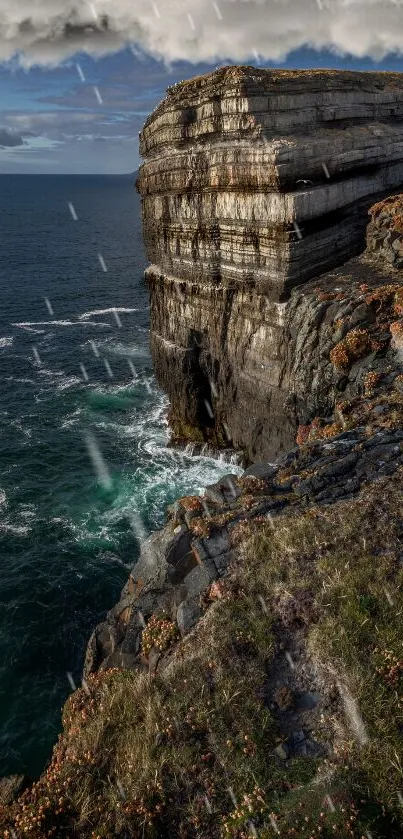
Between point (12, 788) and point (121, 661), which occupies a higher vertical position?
point (121, 661)

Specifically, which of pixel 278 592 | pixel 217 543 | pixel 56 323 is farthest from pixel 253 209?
pixel 56 323

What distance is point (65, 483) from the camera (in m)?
35.4

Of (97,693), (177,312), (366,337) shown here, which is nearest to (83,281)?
(177,312)

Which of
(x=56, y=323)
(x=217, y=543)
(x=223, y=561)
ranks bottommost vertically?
(x=56, y=323)

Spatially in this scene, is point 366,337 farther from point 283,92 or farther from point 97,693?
point 97,693

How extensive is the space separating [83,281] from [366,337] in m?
79.0

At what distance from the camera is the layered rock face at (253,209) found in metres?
28.0

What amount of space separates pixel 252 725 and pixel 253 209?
25.5 metres

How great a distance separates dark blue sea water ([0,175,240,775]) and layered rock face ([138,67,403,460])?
6.52 meters

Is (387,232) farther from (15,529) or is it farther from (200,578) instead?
(15,529)

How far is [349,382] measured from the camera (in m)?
23.1

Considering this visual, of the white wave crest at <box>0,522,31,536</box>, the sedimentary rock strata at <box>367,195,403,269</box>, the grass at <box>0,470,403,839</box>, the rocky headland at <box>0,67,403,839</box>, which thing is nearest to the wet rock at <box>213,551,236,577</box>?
the rocky headland at <box>0,67,403,839</box>

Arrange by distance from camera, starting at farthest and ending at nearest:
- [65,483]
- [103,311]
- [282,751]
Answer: [103,311]
[65,483]
[282,751]

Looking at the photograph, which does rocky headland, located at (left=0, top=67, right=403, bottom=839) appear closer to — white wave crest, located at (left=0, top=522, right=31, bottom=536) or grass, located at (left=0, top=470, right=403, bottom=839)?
grass, located at (left=0, top=470, right=403, bottom=839)
